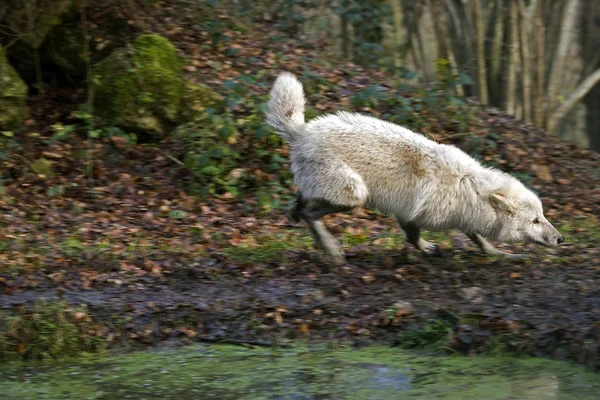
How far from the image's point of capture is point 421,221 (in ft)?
27.0

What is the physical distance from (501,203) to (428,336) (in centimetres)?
197

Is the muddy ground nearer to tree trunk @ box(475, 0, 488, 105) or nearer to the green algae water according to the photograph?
the green algae water

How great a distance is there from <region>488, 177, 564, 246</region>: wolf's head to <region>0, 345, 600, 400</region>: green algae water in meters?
2.14

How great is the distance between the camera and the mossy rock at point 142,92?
1198 centimetres

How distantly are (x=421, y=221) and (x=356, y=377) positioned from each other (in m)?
2.49

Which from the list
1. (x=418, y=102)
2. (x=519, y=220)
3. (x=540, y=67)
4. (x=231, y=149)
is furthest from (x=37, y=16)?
(x=540, y=67)

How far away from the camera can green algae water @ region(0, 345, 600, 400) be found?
579cm

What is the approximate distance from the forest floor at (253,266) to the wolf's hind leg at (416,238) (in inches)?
5.4

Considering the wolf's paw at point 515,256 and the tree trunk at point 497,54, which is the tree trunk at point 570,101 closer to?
the tree trunk at point 497,54

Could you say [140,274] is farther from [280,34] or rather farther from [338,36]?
[338,36]

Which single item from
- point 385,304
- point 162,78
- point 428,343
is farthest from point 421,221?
point 162,78

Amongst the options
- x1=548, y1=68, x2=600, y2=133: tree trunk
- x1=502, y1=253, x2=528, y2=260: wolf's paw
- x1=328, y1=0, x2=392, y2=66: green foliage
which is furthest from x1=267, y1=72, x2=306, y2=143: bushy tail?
x1=548, y1=68, x2=600, y2=133: tree trunk

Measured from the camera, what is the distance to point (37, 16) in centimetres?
1195

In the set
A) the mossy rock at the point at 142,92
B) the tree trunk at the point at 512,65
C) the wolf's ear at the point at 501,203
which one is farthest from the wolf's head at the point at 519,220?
the tree trunk at the point at 512,65
